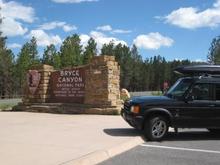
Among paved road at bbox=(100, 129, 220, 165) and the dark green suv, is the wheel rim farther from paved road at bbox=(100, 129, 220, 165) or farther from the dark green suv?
paved road at bbox=(100, 129, 220, 165)

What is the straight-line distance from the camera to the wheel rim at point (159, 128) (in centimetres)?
1309

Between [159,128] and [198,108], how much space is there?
119 cm

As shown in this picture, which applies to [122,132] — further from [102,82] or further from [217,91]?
[102,82]

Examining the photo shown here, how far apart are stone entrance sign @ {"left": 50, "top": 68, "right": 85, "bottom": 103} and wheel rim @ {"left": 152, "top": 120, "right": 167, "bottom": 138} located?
9.02 meters

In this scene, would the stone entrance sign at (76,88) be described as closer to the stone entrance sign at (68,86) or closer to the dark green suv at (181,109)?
the stone entrance sign at (68,86)

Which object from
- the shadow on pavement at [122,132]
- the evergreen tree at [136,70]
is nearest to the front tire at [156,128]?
the shadow on pavement at [122,132]

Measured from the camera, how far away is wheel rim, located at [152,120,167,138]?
13094mm

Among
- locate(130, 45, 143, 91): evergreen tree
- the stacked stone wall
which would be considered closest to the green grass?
the stacked stone wall

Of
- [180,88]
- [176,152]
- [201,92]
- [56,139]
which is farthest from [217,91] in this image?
[56,139]

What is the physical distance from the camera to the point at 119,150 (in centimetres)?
1106

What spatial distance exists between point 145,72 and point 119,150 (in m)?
115

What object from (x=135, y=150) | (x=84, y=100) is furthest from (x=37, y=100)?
(x=135, y=150)

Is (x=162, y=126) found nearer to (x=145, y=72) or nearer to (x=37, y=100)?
(x=37, y=100)

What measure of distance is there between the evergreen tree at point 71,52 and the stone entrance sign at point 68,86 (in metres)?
61.7
